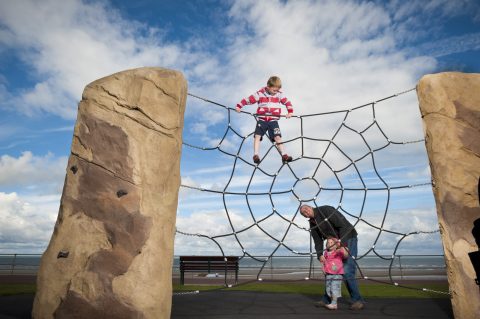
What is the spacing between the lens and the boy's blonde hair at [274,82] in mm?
6215

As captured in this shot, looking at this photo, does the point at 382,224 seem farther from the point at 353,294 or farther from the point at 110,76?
the point at 110,76

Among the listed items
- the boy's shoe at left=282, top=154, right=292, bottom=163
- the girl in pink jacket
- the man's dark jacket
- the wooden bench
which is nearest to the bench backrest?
the wooden bench

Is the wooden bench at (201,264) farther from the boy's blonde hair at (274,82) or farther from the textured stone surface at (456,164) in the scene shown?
the textured stone surface at (456,164)

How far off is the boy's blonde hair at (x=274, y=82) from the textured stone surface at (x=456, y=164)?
217 cm

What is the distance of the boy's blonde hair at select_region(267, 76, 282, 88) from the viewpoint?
20.4 ft

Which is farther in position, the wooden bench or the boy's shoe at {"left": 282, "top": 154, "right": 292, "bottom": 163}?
the wooden bench

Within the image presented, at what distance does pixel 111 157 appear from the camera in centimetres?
366

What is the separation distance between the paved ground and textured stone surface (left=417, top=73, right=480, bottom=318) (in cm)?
92

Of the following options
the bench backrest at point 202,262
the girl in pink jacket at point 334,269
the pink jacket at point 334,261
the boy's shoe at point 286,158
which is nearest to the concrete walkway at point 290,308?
the girl in pink jacket at point 334,269

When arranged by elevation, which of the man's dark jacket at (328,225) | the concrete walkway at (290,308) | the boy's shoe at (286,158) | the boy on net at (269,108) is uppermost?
the boy on net at (269,108)

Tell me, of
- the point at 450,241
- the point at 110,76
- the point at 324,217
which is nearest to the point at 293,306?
the point at 324,217

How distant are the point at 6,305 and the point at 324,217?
184 inches

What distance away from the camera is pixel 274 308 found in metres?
5.55

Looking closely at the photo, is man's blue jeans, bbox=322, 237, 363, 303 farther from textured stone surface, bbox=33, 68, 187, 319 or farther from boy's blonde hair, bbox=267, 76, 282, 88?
textured stone surface, bbox=33, 68, 187, 319
